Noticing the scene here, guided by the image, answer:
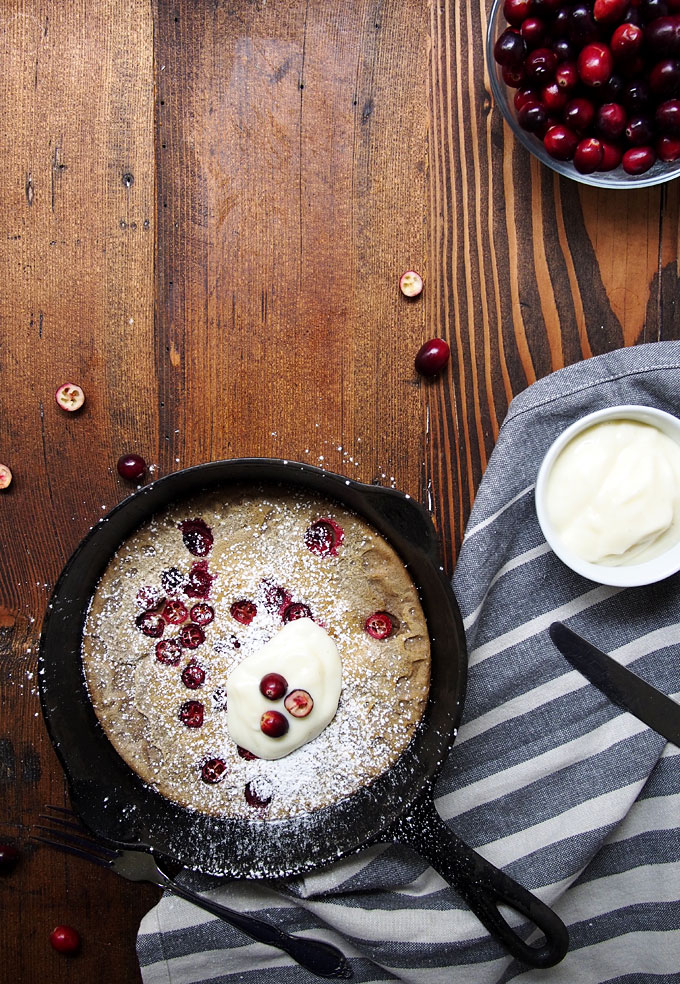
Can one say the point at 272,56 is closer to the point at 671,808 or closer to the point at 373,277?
the point at 373,277

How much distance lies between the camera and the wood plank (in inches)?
67.9

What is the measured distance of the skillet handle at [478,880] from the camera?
1.48m

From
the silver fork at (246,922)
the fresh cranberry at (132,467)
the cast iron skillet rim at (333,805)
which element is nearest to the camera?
the cast iron skillet rim at (333,805)

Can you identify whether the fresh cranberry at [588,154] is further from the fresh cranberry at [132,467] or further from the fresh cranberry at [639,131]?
the fresh cranberry at [132,467]

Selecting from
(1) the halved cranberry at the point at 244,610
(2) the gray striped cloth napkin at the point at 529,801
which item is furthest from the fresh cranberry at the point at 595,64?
(1) the halved cranberry at the point at 244,610

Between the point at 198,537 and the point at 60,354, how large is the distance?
554 millimetres

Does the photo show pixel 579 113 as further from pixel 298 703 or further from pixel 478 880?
pixel 478 880

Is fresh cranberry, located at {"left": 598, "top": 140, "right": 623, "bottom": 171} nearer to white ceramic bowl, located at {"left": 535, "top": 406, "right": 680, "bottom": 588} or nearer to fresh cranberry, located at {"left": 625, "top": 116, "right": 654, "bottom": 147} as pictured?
fresh cranberry, located at {"left": 625, "top": 116, "right": 654, "bottom": 147}

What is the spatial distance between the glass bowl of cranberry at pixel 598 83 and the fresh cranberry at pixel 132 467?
1.11 meters

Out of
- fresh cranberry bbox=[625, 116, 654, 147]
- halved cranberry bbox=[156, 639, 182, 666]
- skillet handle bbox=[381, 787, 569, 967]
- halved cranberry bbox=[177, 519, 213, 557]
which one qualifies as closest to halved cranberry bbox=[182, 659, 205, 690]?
halved cranberry bbox=[156, 639, 182, 666]

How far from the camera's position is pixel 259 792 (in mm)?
1636

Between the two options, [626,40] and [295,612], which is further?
[295,612]

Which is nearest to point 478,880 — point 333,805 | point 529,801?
point 529,801

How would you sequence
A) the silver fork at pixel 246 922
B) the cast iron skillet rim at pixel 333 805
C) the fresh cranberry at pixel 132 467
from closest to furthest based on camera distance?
the cast iron skillet rim at pixel 333 805, the silver fork at pixel 246 922, the fresh cranberry at pixel 132 467
